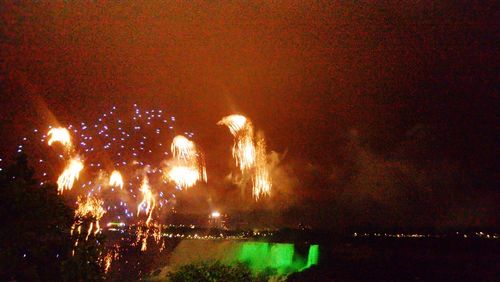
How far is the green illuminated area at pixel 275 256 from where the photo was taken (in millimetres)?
26734

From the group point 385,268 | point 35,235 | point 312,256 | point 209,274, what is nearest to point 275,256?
point 312,256

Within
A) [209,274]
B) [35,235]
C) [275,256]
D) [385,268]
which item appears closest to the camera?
[35,235]

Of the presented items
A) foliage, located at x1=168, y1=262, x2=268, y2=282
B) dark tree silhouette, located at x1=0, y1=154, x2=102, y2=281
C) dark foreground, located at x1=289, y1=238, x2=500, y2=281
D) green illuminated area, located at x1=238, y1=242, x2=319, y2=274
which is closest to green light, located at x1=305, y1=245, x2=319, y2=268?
green illuminated area, located at x1=238, y1=242, x2=319, y2=274

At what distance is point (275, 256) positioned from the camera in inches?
1073

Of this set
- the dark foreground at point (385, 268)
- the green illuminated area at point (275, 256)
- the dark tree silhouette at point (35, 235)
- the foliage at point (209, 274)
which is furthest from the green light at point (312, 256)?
the dark tree silhouette at point (35, 235)

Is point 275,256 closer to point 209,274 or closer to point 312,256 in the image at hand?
point 312,256

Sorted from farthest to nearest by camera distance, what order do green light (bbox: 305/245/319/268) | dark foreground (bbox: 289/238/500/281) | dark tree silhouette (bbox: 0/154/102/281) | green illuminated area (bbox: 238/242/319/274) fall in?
green light (bbox: 305/245/319/268), green illuminated area (bbox: 238/242/319/274), dark foreground (bbox: 289/238/500/281), dark tree silhouette (bbox: 0/154/102/281)

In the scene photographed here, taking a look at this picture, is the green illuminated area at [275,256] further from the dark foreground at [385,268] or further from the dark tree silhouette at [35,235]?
the dark tree silhouette at [35,235]

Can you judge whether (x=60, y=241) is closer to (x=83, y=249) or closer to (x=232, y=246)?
(x=83, y=249)

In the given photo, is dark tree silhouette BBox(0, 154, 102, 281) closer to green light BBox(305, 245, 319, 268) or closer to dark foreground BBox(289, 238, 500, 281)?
dark foreground BBox(289, 238, 500, 281)

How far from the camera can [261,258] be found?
26938 millimetres

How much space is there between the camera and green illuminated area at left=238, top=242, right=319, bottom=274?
87.7 feet

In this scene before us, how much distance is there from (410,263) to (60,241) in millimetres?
31656

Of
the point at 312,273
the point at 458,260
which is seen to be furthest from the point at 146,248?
the point at 458,260
